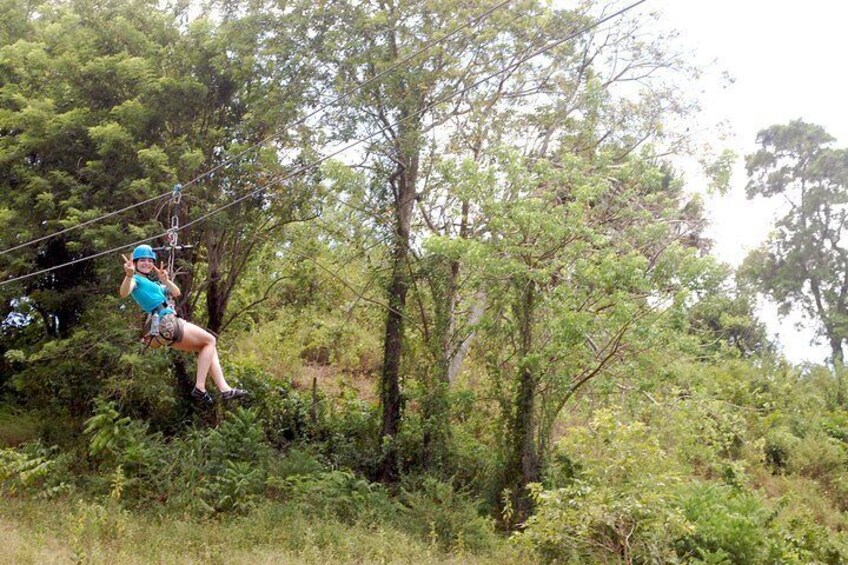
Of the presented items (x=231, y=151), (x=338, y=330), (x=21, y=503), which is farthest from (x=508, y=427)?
(x=21, y=503)

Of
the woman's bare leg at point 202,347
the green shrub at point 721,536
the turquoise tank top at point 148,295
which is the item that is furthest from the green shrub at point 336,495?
the turquoise tank top at point 148,295

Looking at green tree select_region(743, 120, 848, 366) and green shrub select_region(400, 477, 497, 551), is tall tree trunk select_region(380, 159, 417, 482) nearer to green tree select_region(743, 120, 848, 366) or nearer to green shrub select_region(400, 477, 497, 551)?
green shrub select_region(400, 477, 497, 551)

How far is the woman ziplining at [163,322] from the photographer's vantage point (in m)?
7.98

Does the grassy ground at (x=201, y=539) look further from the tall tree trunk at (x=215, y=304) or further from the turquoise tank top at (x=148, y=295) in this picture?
the tall tree trunk at (x=215, y=304)

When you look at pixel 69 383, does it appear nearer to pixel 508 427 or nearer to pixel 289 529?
pixel 289 529

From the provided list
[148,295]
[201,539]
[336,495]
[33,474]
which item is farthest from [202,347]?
[33,474]

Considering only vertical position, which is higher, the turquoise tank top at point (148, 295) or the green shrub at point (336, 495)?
the turquoise tank top at point (148, 295)

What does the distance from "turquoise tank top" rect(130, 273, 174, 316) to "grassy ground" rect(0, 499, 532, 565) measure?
340 cm

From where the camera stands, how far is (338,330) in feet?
53.9

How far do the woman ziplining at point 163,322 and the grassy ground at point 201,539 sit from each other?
3.04m

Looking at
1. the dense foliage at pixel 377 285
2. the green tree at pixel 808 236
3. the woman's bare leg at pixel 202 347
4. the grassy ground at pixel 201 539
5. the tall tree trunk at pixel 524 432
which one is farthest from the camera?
the green tree at pixel 808 236

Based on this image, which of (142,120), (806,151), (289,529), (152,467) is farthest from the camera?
(806,151)

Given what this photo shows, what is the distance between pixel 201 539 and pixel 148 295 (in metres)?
4.60

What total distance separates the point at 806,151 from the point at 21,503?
965 inches
